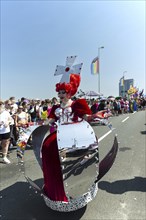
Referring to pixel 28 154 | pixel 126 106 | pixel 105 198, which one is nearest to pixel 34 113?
pixel 28 154

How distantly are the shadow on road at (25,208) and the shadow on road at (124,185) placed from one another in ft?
2.67

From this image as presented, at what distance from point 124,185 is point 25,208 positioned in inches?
71.0

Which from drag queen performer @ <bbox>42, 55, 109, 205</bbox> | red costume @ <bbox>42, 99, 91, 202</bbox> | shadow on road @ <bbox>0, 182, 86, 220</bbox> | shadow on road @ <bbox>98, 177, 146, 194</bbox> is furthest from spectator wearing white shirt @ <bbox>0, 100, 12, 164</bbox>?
red costume @ <bbox>42, 99, 91, 202</bbox>

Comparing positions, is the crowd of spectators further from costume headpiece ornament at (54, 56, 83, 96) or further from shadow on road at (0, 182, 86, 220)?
shadow on road at (0, 182, 86, 220)

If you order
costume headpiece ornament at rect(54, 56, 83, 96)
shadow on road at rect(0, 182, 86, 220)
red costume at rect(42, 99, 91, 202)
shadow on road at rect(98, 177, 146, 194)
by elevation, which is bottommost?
shadow on road at rect(0, 182, 86, 220)

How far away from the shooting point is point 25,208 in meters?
3.17

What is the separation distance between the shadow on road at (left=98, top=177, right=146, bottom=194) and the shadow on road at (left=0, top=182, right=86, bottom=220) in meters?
0.81

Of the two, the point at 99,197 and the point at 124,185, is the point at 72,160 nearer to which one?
the point at 99,197

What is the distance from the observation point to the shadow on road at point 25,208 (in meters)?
2.93

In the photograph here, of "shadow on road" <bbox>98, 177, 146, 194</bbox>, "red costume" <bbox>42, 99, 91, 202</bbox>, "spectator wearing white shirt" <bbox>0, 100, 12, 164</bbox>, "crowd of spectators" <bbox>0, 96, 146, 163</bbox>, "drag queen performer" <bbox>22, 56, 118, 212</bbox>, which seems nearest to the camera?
"drag queen performer" <bbox>22, 56, 118, 212</bbox>

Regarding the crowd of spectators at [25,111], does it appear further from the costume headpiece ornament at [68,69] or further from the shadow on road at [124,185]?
the shadow on road at [124,185]

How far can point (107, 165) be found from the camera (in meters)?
3.27

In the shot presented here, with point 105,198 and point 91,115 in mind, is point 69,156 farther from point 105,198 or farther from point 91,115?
point 105,198

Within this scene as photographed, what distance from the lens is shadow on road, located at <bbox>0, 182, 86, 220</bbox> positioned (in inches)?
115
